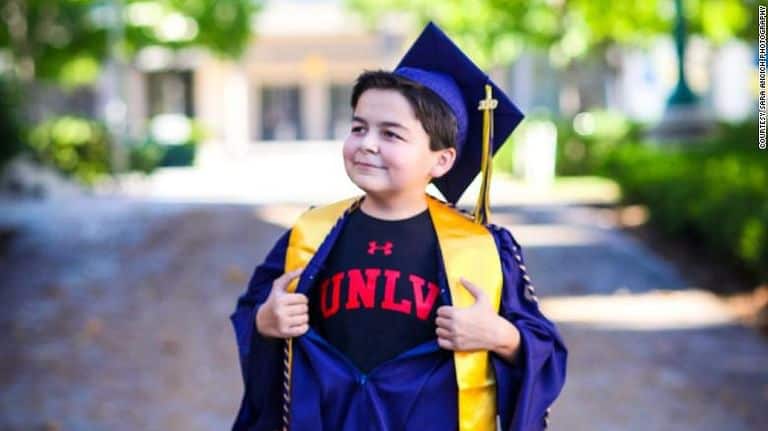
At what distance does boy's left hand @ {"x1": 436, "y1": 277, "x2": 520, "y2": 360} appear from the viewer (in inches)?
94.1

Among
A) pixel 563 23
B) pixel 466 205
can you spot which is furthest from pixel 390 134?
pixel 563 23

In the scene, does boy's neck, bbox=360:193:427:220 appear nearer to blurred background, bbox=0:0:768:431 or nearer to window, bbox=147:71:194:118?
blurred background, bbox=0:0:768:431

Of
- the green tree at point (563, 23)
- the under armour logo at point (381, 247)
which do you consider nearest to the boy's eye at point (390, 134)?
the under armour logo at point (381, 247)

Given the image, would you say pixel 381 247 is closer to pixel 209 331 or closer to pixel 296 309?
pixel 296 309

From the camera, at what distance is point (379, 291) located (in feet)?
8.21

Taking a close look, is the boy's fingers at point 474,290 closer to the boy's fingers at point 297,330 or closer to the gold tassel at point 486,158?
the gold tassel at point 486,158

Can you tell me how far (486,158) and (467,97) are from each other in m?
0.13

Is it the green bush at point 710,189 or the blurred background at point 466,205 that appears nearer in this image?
the blurred background at point 466,205

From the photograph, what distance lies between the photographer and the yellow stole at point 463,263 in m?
2.45

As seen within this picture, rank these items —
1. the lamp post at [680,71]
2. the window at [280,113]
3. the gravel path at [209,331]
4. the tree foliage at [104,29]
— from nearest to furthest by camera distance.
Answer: the gravel path at [209,331] < the lamp post at [680,71] < the tree foliage at [104,29] < the window at [280,113]

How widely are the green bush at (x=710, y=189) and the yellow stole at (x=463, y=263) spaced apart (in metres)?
6.96

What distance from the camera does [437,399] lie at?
2477 mm

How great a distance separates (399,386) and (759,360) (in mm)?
6146

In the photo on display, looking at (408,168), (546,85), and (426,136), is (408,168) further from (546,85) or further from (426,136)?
(546,85)
